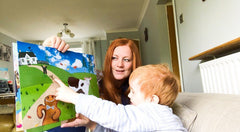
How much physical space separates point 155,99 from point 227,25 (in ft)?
3.21

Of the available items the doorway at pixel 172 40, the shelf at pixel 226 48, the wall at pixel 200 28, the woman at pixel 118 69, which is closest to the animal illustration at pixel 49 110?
the woman at pixel 118 69

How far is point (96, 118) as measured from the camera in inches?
22.0

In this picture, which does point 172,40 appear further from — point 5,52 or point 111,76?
point 5,52

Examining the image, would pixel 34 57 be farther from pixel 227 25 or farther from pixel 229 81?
pixel 227 25

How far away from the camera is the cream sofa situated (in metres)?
0.51

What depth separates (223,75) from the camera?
47.5 inches

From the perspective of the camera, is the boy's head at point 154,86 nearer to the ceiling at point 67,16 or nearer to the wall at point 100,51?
the ceiling at point 67,16

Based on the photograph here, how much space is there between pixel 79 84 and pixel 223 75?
104 cm

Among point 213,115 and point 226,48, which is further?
point 226,48

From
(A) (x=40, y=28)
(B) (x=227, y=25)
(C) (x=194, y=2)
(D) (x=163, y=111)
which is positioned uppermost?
(A) (x=40, y=28)

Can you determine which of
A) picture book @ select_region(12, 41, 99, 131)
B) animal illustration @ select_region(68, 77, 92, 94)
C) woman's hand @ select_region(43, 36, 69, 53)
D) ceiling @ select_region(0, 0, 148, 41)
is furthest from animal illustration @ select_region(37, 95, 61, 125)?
ceiling @ select_region(0, 0, 148, 41)

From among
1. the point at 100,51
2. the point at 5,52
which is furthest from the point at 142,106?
the point at 100,51

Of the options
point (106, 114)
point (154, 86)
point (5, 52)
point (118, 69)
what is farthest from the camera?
point (5, 52)

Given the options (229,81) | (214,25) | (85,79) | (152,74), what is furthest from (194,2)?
(85,79)
